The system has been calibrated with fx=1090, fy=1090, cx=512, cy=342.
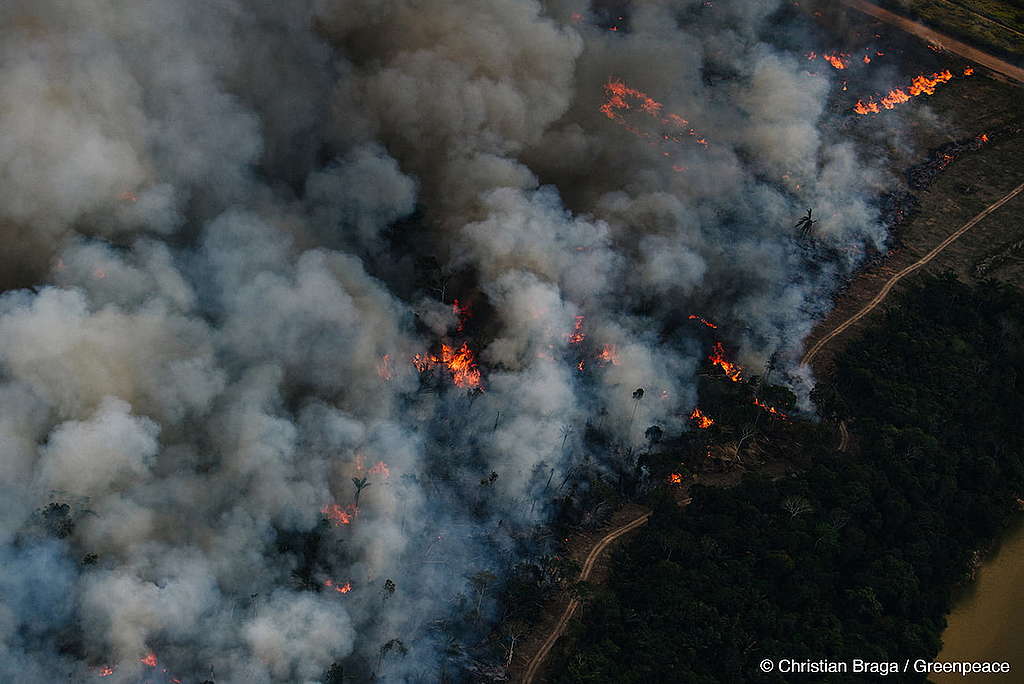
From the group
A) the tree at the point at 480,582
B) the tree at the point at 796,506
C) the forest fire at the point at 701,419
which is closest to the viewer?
the tree at the point at 480,582

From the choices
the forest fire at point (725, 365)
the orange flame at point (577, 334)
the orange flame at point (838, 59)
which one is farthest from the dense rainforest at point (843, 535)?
the orange flame at point (838, 59)

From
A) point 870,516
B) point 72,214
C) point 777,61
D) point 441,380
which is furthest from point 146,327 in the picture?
point 777,61

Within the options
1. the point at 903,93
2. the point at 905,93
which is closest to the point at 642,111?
the point at 903,93

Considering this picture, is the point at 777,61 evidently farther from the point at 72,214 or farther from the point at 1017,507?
the point at 72,214

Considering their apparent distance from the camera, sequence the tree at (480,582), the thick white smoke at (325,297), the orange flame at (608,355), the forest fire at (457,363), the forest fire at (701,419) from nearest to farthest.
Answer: the thick white smoke at (325,297), the tree at (480,582), the forest fire at (457,363), the forest fire at (701,419), the orange flame at (608,355)

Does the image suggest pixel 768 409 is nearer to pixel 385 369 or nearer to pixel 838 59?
pixel 385 369

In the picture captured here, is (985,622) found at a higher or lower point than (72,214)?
lower

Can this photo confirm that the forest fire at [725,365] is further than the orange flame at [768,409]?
Yes

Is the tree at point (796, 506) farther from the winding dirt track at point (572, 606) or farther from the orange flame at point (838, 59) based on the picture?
the orange flame at point (838, 59)
